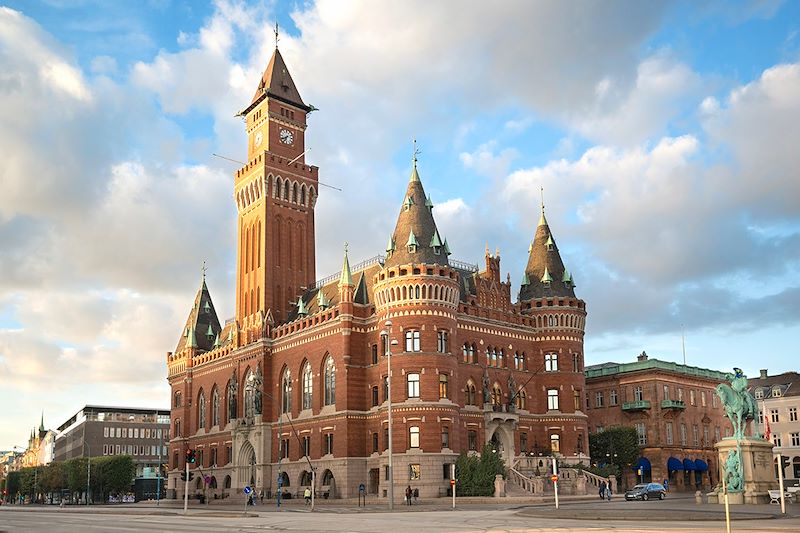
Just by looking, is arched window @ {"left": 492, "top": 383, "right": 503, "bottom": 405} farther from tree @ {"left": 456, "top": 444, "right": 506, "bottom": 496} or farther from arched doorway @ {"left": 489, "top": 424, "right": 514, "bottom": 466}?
tree @ {"left": 456, "top": 444, "right": 506, "bottom": 496}

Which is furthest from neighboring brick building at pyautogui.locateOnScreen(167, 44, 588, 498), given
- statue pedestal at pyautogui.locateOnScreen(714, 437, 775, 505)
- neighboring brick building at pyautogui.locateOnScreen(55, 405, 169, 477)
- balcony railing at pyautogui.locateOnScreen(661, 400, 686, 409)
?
neighboring brick building at pyautogui.locateOnScreen(55, 405, 169, 477)

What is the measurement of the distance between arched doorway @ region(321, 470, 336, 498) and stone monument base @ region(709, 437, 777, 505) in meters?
38.6

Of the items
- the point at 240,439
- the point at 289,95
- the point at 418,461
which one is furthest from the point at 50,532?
the point at 289,95

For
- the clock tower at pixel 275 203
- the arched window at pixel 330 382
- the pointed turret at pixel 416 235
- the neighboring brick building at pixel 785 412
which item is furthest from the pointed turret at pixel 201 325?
the neighboring brick building at pixel 785 412

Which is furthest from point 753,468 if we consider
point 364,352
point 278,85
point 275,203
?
point 278,85

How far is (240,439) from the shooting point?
95.1 m

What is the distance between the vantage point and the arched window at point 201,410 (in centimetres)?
10704

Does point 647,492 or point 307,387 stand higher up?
point 307,387

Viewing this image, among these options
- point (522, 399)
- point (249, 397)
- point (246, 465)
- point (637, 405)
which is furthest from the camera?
point (637, 405)

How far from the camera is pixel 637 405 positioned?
98875 mm

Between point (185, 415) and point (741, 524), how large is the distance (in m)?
87.6

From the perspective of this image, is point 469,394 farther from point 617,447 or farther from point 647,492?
point 617,447

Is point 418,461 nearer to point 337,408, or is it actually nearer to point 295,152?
point 337,408

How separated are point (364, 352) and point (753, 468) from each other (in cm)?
3991
